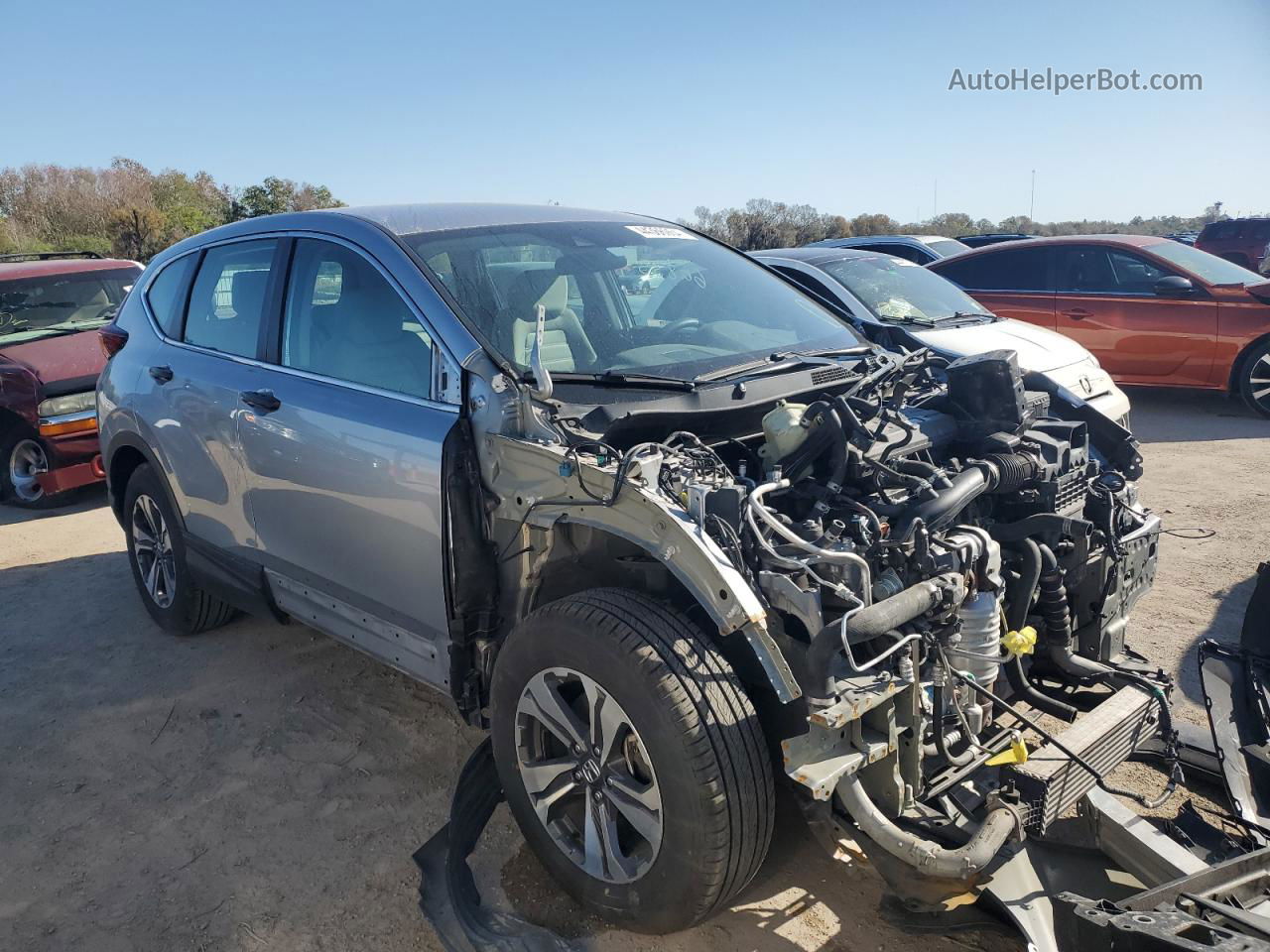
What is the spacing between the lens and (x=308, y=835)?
3182mm

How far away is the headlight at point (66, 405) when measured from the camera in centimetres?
728

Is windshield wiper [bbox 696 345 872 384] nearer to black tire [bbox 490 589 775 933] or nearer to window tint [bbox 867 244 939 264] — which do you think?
black tire [bbox 490 589 775 933]

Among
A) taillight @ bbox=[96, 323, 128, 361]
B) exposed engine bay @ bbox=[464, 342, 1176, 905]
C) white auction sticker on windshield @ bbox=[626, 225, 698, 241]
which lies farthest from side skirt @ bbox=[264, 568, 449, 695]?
white auction sticker on windshield @ bbox=[626, 225, 698, 241]

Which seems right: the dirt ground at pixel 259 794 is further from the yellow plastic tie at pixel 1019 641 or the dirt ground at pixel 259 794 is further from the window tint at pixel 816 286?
the window tint at pixel 816 286

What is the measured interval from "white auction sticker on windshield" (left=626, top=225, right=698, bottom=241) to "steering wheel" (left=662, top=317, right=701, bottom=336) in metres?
0.58

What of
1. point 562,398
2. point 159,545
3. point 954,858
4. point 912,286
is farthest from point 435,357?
point 912,286

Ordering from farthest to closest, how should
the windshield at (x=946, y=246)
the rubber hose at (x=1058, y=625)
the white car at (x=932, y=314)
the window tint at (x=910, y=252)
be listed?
1. the windshield at (x=946, y=246)
2. the window tint at (x=910, y=252)
3. the white car at (x=932, y=314)
4. the rubber hose at (x=1058, y=625)

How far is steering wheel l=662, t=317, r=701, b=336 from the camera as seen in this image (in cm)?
353

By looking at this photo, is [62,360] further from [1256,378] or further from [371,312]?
[1256,378]

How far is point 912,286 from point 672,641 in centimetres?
633

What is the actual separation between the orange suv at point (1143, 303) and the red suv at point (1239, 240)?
10.4m

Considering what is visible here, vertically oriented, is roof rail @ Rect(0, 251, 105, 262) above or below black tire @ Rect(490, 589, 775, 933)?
above

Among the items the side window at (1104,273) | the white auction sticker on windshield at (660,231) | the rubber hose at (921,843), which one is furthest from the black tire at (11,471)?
the side window at (1104,273)

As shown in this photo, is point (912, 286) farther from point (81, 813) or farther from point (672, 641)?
point (81, 813)
